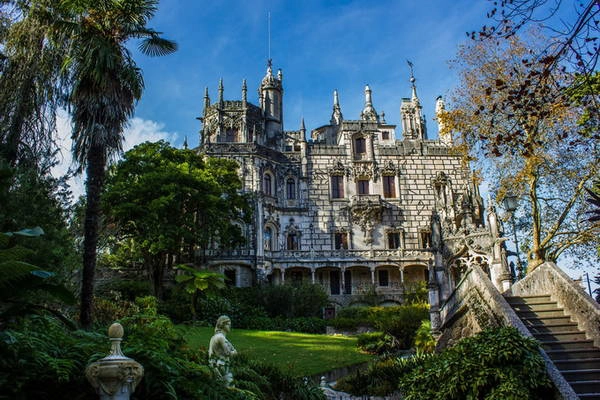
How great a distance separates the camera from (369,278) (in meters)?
43.0

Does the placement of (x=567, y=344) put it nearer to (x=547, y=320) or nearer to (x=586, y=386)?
(x=547, y=320)

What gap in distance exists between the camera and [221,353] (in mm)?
10508

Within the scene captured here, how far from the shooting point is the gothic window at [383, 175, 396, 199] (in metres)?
45.8

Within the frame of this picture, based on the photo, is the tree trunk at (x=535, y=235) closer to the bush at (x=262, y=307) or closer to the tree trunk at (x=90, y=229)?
the bush at (x=262, y=307)

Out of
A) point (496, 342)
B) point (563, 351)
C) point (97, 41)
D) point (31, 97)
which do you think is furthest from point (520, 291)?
point (31, 97)

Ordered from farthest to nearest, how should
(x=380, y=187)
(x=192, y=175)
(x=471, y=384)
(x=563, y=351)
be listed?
1. (x=380, y=187)
2. (x=192, y=175)
3. (x=563, y=351)
4. (x=471, y=384)

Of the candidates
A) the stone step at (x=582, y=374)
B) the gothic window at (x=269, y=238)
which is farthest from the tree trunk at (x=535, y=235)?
the gothic window at (x=269, y=238)

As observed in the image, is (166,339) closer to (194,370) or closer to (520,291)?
(194,370)

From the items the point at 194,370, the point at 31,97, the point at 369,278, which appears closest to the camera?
the point at 194,370

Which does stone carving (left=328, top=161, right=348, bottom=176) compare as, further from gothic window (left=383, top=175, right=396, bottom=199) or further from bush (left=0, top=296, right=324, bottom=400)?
bush (left=0, top=296, right=324, bottom=400)

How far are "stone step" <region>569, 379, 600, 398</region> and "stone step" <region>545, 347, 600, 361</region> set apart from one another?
2.80ft

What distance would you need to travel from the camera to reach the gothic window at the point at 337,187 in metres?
45.6

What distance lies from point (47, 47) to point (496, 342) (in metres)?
14.7

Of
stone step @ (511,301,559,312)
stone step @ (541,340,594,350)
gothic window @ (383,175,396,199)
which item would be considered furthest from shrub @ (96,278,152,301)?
stone step @ (541,340,594,350)
